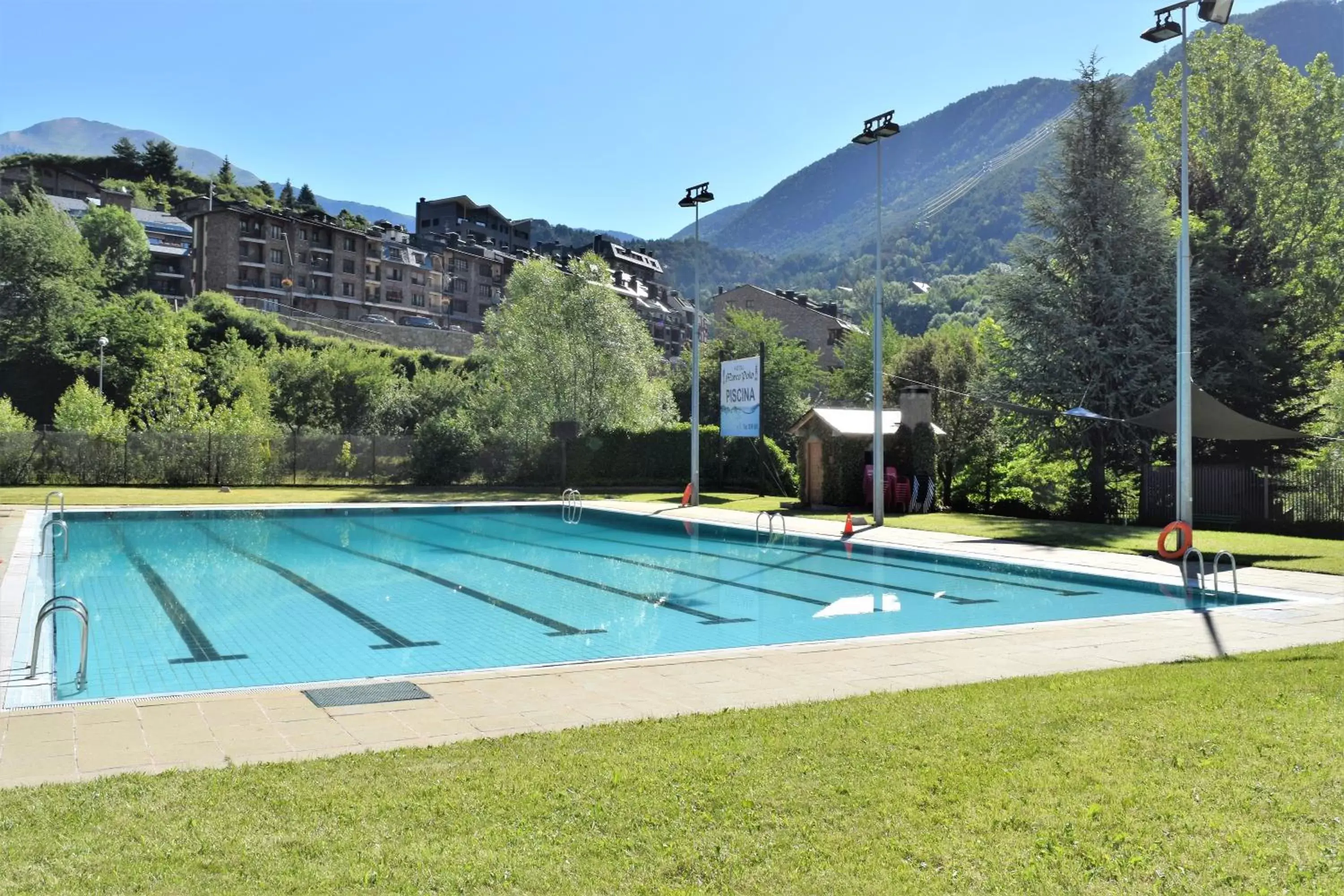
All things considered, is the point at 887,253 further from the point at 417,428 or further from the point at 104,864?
the point at 104,864

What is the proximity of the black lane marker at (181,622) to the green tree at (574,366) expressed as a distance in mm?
22290

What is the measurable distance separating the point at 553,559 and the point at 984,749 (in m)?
12.6

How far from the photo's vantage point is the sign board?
95.1 ft

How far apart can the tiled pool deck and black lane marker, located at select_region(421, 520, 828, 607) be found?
347cm

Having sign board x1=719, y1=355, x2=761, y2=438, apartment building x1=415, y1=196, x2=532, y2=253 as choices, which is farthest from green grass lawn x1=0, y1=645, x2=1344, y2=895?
apartment building x1=415, y1=196, x2=532, y2=253

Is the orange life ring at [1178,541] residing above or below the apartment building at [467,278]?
below

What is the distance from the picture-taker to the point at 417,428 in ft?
115

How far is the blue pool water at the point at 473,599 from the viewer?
28.9 feet

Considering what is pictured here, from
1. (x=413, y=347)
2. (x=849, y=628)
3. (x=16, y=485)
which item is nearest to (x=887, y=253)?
(x=413, y=347)

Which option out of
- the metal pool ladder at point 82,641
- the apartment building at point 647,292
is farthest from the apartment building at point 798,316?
the metal pool ladder at point 82,641

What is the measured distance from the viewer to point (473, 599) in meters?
12.4

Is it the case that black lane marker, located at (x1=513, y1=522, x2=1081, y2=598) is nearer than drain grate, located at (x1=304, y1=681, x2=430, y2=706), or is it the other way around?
drain grate, located at (x1=304, y1=681, x2=430, y2=706)

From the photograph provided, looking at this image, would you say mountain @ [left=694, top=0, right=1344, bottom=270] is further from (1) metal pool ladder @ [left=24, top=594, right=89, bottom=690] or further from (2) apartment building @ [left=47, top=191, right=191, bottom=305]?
(1) metal pool ladder @ [left=24, top=594, right=89, bottom=690]

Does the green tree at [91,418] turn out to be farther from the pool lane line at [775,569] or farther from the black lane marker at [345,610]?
the pool lane line at [775,569]
